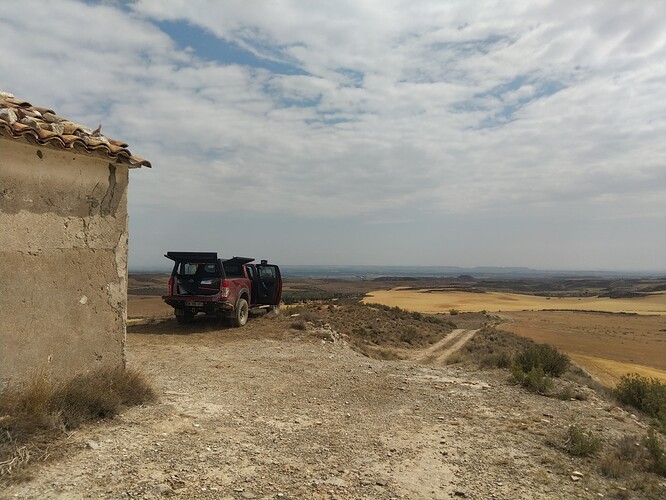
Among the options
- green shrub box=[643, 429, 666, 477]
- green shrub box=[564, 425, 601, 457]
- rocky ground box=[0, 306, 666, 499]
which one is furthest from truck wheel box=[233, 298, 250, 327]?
green shrub box=[643, 429, 666, 477]

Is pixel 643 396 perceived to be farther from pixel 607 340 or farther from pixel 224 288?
pixel 607 340

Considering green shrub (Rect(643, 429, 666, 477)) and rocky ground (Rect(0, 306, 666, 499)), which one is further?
green shrub (Rect(643, 429, 666, 477))

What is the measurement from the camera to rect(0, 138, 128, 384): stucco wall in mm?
5629

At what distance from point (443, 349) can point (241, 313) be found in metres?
8.76

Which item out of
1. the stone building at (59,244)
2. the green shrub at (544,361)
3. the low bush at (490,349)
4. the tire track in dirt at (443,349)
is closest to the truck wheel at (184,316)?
the tire track in dirt at (443,349)

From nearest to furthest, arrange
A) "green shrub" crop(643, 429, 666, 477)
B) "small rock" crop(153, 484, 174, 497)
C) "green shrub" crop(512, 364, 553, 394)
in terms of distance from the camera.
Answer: "small rock" crop(153, 484, 174, 497) → "green shrub" crop(643, 429, 666, 477) → "green shrub" crop(512, 364, 553, 394)

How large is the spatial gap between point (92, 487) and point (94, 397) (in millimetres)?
1869

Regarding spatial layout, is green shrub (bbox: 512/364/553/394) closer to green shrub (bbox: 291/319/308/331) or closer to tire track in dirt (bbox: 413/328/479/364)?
tire track in dirt (bbox: 413/328/479/364)

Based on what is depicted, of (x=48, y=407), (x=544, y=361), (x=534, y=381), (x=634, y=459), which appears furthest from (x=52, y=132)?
(x=544, y=361)

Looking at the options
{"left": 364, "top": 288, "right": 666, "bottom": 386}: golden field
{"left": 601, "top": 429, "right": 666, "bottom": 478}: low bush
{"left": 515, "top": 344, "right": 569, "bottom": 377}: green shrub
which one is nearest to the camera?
{"left": 601, "top": 429, "right": 666, "bottom": 478}: low bush

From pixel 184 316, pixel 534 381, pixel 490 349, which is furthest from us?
pixel 490 349

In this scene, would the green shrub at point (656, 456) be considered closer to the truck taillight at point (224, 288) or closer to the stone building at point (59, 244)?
the stone building at point (59, 244)

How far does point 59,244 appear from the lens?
6199 millimetres

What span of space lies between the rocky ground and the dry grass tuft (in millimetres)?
181
